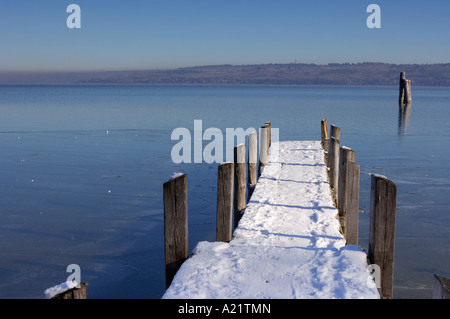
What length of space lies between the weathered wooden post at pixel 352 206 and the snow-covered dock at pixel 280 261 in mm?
191

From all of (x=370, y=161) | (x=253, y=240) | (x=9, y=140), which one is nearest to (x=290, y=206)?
(x=253, y=240)

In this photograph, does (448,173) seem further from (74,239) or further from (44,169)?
(44,169)

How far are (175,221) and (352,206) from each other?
9.53ft

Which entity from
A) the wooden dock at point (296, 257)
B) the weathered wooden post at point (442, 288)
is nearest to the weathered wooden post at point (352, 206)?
the wooden dock at point (296, 257)

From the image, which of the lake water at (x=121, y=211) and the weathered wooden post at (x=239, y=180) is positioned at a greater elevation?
the weathered wooden post at (x=239, y=180)

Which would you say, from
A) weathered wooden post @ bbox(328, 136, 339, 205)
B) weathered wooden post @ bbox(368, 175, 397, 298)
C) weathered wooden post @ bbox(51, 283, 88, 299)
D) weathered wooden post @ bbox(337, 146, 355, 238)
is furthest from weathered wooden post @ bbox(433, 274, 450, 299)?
weathered wooden post @ bbox(328, 136, 339, 205)

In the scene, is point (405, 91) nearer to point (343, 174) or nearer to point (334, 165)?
point (334, 165)

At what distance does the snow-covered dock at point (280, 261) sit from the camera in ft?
14.4

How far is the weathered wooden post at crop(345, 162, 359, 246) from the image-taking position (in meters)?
6.64

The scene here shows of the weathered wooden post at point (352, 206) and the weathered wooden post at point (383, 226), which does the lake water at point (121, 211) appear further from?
the weathered wooden post at point (383, 226)

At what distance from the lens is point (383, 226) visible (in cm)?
495

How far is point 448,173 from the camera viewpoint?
16250 millimetres

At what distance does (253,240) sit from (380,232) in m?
1.75

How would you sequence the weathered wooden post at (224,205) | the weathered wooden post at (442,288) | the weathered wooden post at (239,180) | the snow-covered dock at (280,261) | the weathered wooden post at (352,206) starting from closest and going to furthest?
the weathered wooden post at (442,288) < the snow-covered dock at (280,261) < the weathered wooden post at (224,205) < the weathered wooden post at (352,206) < the weathered wooden post at (239,180)
